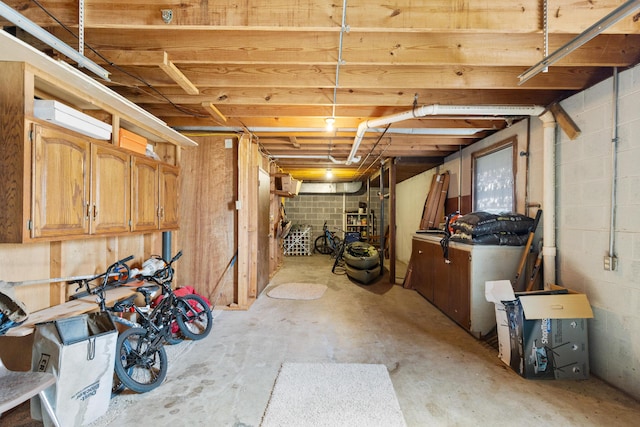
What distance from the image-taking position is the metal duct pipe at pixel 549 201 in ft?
7.95

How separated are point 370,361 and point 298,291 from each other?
2.20 metres

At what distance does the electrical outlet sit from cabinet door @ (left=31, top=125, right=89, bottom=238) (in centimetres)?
371

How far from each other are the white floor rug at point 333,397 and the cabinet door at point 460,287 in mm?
1267

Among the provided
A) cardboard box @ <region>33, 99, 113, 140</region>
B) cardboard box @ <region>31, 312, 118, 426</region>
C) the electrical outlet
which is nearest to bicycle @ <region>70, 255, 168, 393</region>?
cardboard box @ <region>31, 312, 118, 426</region>

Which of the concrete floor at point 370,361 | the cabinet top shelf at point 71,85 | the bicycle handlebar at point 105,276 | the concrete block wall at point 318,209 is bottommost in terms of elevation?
the concrete floor at point 370,361

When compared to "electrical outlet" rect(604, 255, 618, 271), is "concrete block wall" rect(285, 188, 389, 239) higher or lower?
higher

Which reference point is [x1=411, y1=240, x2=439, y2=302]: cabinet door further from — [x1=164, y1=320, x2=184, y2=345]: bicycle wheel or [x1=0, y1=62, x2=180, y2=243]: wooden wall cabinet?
[x1=0, y1=62, x2=180, y2=243]: wooden wall cabinet

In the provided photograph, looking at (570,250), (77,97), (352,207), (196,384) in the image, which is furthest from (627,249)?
Answer: (352,207)

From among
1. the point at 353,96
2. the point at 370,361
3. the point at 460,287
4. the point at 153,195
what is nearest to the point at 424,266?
the point at 460,287

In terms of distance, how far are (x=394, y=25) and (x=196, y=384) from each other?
8.82 ft

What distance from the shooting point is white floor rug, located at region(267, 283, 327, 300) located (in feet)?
13.3

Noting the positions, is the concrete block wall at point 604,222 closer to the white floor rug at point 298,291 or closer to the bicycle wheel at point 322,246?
the white floor rug at point 298,291

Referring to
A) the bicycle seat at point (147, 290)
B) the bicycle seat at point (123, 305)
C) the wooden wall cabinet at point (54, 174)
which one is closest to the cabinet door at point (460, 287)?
the bicycle seat at point (147, 290)

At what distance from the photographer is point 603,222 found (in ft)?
6.67
